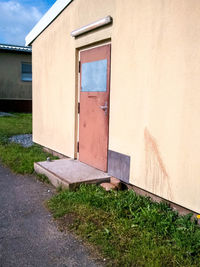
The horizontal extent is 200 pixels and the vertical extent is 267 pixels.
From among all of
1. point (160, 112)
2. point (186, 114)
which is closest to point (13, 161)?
point (160, 112)

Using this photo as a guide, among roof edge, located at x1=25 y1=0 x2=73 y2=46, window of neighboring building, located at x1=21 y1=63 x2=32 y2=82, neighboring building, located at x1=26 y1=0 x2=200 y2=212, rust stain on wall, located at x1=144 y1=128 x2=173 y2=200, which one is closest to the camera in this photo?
neighboring building, located at x1=26 y1=0 x2=200 y2=212

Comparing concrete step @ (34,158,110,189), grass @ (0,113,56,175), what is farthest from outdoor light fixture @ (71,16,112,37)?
grass @ (0,113,56,175)

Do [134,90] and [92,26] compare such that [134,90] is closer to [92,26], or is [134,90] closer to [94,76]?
[94,76]

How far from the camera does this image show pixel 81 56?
16.6 ft

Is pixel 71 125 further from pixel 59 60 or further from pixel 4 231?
pixel 4 231

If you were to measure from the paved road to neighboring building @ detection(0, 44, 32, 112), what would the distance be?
13.7 meters

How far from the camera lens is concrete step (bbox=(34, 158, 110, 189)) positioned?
405cm

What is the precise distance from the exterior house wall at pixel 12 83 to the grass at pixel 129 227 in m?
14.3

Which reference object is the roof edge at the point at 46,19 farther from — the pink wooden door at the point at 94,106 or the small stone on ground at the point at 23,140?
the small stone on ground at the point at 23,140

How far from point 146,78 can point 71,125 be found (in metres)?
2.33

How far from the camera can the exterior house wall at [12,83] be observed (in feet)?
54.5

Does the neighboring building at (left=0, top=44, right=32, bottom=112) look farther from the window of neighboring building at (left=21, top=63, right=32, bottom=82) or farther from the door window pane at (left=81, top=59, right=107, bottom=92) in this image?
the door window pane at (left=81, top=59, right=107, bottom=92)

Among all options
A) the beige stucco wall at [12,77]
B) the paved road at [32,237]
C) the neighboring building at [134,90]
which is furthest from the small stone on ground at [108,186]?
the beige stucco wall at [12,77]

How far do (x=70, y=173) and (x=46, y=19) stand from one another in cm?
395
